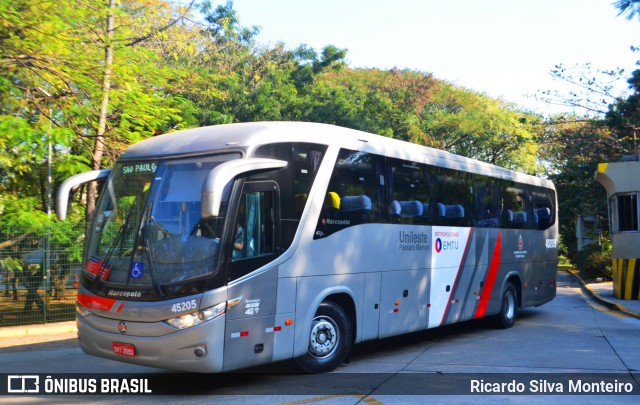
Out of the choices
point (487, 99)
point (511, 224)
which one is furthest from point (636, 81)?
point (487, 99)

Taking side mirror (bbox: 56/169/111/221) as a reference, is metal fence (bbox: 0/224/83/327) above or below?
below

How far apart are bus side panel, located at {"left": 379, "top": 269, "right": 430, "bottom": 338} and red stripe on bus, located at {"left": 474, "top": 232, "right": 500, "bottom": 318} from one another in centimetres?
226

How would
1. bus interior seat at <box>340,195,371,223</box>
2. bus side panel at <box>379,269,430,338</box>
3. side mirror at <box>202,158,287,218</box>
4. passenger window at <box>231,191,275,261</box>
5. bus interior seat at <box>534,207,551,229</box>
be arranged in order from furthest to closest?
bus interior seat at <box>534,207,551,229</box> → bus side panel at <box>379,269,430,338</box> → bus interior seat at <box>340,195,371,223</box> → passenger window at <box>231,191,275,261</box> → side mirror at <box>202,158,287,218</box>

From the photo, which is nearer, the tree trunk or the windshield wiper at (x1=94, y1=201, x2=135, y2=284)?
the windshield wiper at (x1=94, y1=201, x2=135, y2=284)

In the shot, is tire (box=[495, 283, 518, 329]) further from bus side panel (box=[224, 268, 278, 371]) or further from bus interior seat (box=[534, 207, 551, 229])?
bus side panel (box=[224, 268, 278, 371])

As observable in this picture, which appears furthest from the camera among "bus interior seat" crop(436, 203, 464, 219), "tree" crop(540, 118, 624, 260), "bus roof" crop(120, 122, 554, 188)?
"tree" crop(540, 118, 624, 260)

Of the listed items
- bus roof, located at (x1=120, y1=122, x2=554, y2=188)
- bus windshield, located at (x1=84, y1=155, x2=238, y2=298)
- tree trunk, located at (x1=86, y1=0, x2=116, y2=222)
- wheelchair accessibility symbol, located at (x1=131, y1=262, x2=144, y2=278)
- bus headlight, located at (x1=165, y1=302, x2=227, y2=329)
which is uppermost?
tree trunk, located at (x1=86, y1=0, x2=116, y2=222)

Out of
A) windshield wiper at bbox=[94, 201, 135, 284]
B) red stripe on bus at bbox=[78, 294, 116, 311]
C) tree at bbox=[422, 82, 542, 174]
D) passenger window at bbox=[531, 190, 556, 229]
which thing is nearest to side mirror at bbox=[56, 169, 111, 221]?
windshield wiper at bbox=[94, 201, 135, 284]

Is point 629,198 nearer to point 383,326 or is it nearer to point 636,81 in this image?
point 636,81

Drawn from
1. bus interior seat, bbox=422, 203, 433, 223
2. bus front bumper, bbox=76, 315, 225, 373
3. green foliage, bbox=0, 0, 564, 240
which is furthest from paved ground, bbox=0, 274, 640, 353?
bus interior seat, bbox=422, 203, 433, 223

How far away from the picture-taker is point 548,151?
48.9 m

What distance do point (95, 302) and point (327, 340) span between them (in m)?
3.12

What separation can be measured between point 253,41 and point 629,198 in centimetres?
2112

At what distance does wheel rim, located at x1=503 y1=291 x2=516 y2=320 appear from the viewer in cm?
1453
